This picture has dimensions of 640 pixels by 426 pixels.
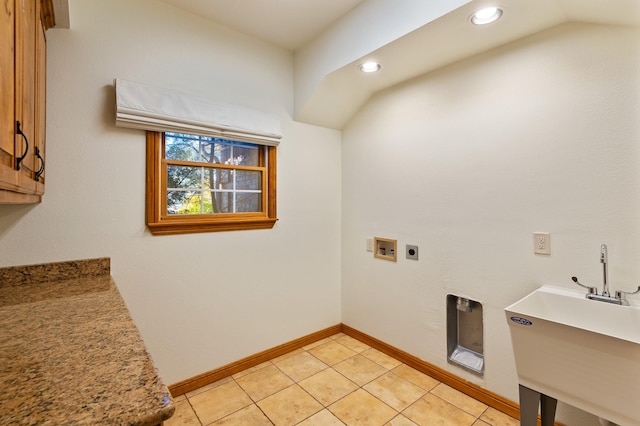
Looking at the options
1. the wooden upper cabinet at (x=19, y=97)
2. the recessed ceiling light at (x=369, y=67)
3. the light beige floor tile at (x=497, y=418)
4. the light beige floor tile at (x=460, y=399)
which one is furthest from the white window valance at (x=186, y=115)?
the light beige floor tile at (x=497, y=418)

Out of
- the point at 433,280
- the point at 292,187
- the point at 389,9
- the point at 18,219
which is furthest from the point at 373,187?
the point at 18,219

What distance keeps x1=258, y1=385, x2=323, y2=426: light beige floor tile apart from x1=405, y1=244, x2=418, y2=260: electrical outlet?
1.27 metres

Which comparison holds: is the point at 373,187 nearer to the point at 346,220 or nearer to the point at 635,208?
the point at 346,220

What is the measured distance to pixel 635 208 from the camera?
4.67ft

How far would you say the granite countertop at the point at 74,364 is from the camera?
22.2 inches

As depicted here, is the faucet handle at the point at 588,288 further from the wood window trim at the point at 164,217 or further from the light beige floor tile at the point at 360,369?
the wood window trim at the point at 164,217

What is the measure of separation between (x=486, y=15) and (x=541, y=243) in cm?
132

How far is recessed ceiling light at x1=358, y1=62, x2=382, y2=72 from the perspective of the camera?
2.13 m

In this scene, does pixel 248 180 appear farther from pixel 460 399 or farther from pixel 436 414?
pixel 460 399

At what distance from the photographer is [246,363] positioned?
2.40 meters

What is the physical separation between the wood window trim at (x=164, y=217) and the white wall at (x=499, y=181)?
1.10 metres

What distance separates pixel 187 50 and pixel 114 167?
981 millimetres

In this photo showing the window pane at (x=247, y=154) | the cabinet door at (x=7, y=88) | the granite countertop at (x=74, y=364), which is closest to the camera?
the granite countertop at (x=74, y=364)

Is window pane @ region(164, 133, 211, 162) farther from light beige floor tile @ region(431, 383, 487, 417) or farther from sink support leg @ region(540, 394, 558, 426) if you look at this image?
sink support leg @ region(540, 394, 558, 426)
